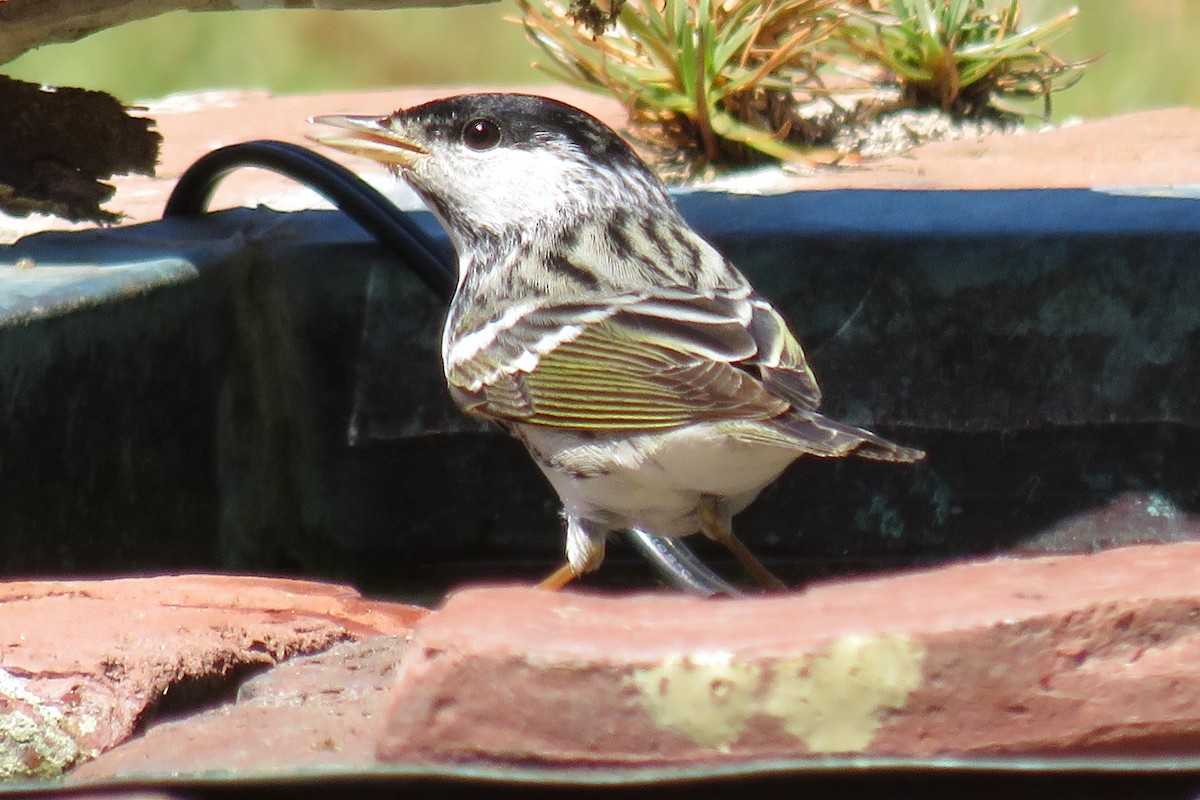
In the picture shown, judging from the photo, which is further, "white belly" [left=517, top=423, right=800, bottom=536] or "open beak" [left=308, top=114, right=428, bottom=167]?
"open beak" [left=308, top=114, right=428, bottom=167]

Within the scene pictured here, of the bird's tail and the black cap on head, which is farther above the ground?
the black cap on head

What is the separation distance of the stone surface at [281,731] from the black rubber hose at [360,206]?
1279mm

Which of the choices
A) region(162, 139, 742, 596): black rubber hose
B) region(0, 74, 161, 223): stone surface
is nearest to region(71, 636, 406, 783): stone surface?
region(162, 139, 742, 596): black rubber hose

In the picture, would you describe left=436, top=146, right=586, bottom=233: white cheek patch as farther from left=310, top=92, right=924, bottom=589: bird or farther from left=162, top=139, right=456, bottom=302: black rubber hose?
left=162, top=139, right=456, bottom=302: black rubber hose

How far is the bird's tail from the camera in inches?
123

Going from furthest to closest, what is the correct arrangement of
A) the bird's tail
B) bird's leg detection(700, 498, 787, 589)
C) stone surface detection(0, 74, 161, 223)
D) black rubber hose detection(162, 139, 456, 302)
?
black rubber hose detection(162, 139, 456, 302), stone surface detection(0, 74, 161, 223), bird's leg detection(700, 498, 787, 589), the bird's tail

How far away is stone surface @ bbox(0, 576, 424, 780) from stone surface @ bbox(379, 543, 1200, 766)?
26.9 inches

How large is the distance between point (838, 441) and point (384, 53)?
10269 mm

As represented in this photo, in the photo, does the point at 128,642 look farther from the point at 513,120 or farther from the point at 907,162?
the point at 907,162

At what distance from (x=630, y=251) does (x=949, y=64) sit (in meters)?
3.51

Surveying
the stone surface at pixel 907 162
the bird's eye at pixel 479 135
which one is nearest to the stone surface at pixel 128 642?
the bird's eye at pixel 479 135

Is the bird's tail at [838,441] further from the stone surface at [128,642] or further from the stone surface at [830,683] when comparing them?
the stone surface at [830,683]

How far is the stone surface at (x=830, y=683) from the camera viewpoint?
5.92ft

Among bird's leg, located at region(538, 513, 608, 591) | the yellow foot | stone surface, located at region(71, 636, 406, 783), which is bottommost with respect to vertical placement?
the yellow foot
